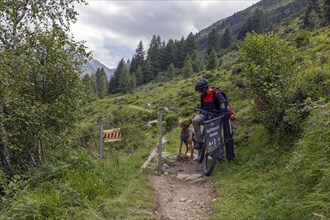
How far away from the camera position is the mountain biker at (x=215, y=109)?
782 cm

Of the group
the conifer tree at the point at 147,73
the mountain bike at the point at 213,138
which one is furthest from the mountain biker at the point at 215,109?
the conifer tree at the point at 147,73

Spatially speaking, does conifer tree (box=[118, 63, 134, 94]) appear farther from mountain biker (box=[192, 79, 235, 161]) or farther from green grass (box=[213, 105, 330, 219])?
green grass (box=[213, 105, 330, 219])

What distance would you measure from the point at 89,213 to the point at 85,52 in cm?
558

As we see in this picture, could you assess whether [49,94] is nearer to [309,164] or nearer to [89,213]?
[89,213]

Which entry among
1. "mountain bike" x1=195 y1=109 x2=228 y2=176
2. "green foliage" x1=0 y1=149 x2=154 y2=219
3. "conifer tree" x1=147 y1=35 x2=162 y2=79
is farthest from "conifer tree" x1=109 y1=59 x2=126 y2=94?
"green foliage" x1=0 y1=149 x2=154 y2=219

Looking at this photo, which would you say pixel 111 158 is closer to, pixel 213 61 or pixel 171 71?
pixel 213 61

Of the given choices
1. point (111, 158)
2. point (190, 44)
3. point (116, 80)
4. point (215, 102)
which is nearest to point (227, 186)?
point (215, 102)

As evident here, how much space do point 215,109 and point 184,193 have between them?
257cm

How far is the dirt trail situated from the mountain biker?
1052 mm

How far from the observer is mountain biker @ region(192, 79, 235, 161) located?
25.6 ft

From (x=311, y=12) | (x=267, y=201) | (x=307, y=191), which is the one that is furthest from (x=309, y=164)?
(x=311, y=12)

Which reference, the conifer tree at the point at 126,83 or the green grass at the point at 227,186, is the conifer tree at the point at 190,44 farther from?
the green grass at the point at 227,186

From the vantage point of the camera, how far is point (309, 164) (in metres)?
4.49

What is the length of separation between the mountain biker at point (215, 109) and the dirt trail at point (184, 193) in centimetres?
105
